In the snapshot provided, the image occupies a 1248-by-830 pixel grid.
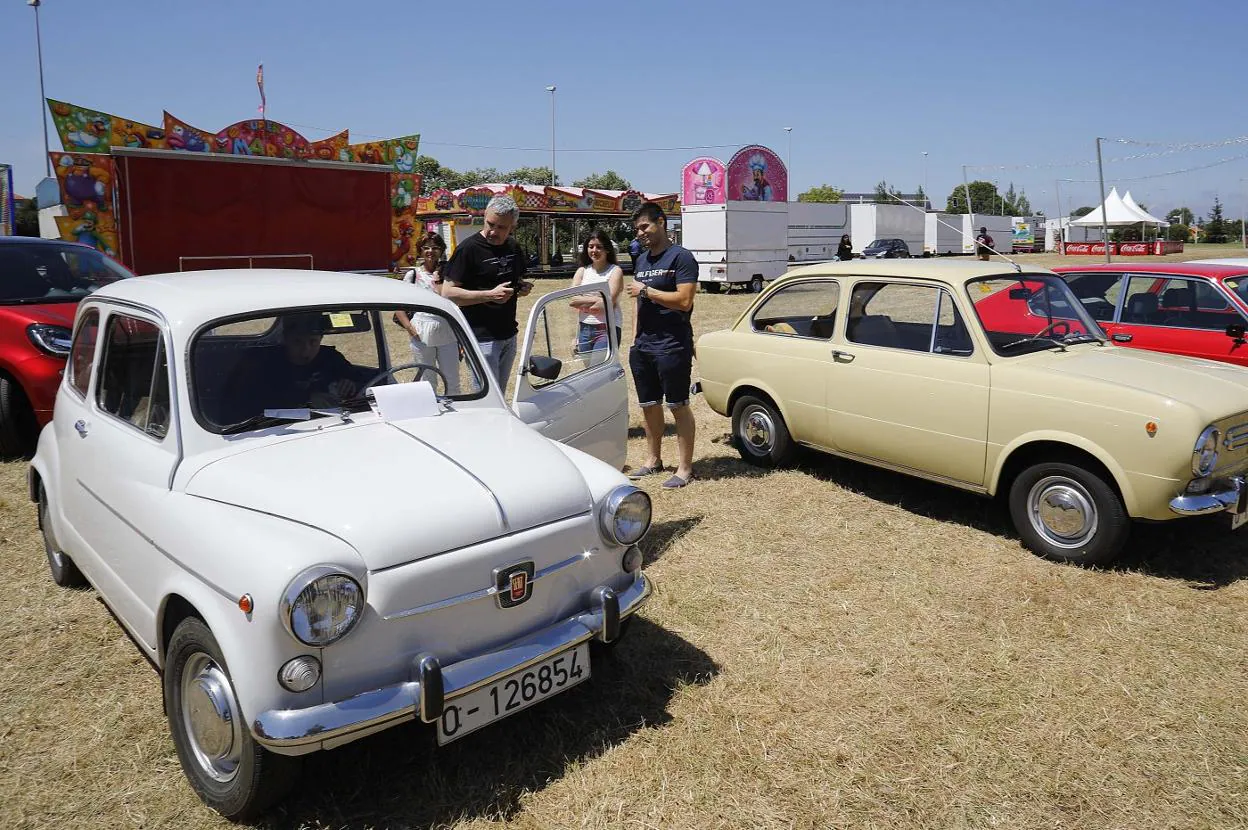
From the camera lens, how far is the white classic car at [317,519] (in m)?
2.62

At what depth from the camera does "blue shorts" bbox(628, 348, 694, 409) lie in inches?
241

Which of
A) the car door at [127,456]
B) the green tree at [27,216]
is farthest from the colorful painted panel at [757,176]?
the green tree at [27,216]

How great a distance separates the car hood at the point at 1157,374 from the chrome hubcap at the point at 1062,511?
2.05 ft

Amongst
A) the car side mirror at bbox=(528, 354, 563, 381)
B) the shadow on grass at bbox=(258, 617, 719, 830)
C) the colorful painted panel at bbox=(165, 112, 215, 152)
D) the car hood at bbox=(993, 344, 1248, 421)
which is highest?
the colorful painted panel at bbox=(165, 112, 215, 152)

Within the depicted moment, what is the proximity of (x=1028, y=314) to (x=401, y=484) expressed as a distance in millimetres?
4462

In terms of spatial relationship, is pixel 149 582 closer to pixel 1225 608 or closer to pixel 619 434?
pixel 619 434

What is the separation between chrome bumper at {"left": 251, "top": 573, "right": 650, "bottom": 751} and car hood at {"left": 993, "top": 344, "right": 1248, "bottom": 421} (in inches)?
135

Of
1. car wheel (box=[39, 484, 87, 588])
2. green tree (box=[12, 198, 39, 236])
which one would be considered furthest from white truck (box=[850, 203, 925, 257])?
car wheel (box=[39, 484, 87, 588])

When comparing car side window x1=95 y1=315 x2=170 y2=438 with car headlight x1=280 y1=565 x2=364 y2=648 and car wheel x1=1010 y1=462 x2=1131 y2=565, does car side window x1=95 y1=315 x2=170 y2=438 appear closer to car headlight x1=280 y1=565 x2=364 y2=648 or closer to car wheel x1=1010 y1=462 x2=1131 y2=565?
car headlight x1=280 y1=565 x2=364 y2=648

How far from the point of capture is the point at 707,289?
25.6 m

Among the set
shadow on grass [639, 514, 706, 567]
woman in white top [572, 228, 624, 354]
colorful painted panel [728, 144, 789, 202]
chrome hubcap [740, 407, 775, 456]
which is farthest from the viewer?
colorful painted panel [728, 144, 789, 202]

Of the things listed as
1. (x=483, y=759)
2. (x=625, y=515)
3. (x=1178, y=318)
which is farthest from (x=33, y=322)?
(x=1178, y=318)

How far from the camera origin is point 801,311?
21.9ft

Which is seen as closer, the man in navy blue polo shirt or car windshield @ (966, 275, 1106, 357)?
car windshield @ (966, 275, 1106, 357)
